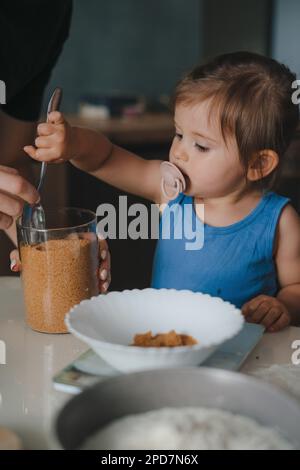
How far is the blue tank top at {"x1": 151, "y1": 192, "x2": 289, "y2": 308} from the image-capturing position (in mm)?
1320

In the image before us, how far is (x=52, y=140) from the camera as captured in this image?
3.60 feet

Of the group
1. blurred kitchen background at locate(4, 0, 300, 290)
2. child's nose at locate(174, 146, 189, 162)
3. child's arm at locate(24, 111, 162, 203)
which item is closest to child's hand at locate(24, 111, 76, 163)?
child's arm at locate(24, 111, 162, 203)

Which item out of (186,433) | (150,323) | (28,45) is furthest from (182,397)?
(28,45)

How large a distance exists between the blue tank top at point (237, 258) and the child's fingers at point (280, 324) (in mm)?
286

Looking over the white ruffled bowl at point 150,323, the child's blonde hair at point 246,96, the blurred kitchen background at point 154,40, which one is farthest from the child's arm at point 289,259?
the blurred kitchen background at point 154,40

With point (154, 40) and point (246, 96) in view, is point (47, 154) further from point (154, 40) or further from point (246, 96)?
point (154, 40)

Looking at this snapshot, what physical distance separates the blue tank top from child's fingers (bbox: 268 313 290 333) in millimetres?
286

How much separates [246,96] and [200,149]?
140 millimetres

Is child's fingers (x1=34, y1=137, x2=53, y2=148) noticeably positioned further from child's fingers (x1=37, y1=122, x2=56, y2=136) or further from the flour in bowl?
the flour in bowl

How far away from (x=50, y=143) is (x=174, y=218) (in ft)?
1.35

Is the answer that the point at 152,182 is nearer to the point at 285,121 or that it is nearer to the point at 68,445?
the point at 285,121

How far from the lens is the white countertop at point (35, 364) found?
28.5 inches

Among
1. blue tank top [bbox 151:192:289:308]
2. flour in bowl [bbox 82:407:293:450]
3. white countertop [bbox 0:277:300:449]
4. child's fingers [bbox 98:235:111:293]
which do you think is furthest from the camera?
blue tank top [bbox 151:192:289:308]

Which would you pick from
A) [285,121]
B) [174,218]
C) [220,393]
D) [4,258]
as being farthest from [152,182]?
[4,258]
